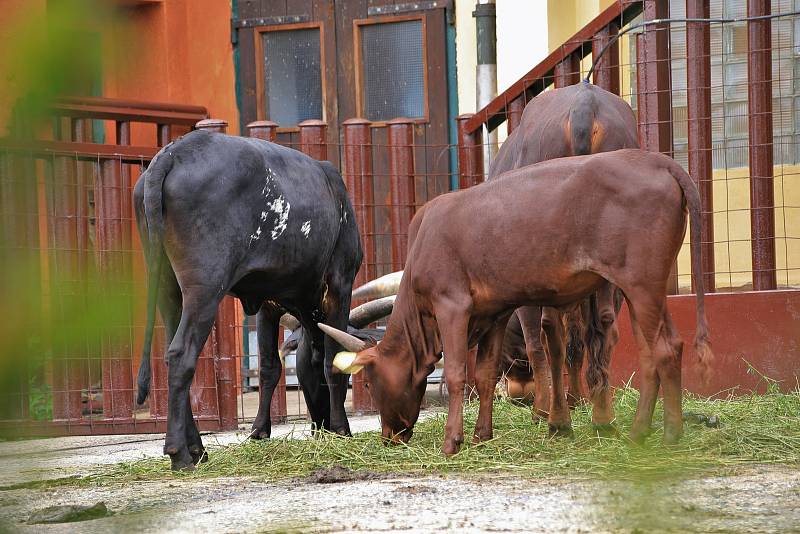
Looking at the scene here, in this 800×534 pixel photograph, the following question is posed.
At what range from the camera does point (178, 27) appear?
49.9 inches

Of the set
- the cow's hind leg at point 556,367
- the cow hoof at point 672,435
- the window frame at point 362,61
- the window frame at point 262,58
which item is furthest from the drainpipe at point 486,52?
the cow hoof at point 672,435

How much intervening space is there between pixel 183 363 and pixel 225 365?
2.77 m

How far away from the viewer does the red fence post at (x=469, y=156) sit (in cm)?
898

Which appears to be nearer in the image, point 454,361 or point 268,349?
point 454,361

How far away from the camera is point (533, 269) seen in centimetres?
502

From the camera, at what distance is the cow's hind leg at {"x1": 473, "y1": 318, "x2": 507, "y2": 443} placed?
5500mm

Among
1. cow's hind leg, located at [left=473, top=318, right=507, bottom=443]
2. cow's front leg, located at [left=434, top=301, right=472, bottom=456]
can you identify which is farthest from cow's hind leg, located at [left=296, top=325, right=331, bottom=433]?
cow's front leg, located at [left=434, top=301, right=472, bottom=456]

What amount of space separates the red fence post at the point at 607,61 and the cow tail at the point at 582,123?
82.6 inches

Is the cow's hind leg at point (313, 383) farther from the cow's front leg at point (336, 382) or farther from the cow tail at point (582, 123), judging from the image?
the cow tail at point (582, 123)

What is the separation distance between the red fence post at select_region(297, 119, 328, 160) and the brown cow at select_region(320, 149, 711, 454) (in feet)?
9.85

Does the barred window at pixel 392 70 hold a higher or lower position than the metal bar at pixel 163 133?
higher

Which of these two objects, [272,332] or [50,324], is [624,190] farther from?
[50,324]

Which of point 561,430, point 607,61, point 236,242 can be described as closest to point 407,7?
point 607,61

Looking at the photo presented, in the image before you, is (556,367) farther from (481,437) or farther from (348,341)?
(348,341)
